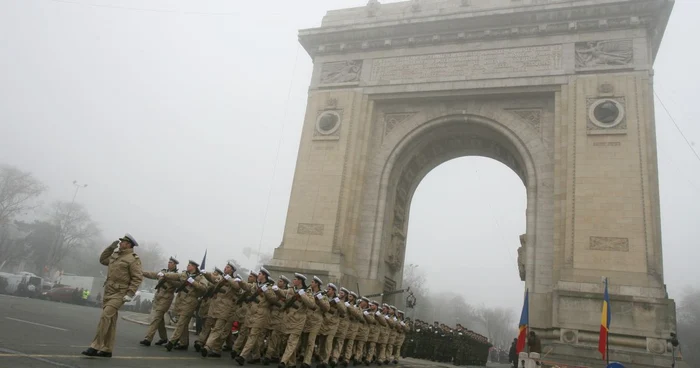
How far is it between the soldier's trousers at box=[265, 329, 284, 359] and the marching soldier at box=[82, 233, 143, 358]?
300 cm

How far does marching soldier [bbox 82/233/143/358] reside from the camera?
6.27 m

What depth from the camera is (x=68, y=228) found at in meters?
52.8

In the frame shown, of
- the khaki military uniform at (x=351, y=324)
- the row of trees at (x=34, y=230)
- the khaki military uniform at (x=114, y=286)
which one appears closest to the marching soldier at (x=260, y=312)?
the khaki military uniform at (x=351, y=324)

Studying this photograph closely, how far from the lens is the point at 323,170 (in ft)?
58.3

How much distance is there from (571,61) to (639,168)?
411cm

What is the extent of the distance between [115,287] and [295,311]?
121 inches

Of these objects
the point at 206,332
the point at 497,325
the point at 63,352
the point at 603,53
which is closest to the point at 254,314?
the point at 206,332

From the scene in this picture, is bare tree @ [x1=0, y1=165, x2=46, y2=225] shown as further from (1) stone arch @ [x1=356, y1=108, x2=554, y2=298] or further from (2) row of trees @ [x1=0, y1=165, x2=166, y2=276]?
(1) stone arch @ [x1=356, y1=108, x2=554, y2=298]

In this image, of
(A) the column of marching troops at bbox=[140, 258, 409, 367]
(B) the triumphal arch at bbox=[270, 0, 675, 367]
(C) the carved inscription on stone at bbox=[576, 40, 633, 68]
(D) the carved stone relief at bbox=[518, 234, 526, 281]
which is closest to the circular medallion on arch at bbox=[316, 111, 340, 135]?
(B) the triumphal arch at bbox=[270, 0, 675, 367]

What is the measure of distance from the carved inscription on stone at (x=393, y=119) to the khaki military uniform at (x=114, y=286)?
1289cm

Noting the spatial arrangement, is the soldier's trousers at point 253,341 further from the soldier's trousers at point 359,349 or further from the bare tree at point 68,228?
the bare tree at point 68,228

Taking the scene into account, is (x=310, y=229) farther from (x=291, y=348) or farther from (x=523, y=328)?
(x=291, y=348)

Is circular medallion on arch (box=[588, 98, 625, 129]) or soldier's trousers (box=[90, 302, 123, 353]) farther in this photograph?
circular medallion on arch (box=[588, 98, 625, 129])

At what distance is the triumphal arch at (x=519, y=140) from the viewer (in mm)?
13391
